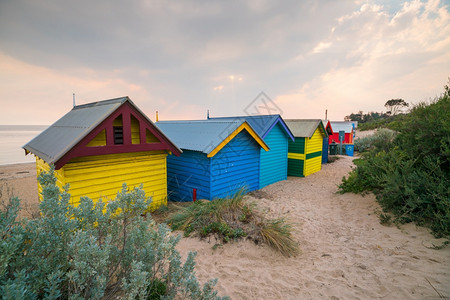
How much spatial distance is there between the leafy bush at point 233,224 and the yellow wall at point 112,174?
1259 mm

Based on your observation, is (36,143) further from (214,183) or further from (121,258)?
(121,258)

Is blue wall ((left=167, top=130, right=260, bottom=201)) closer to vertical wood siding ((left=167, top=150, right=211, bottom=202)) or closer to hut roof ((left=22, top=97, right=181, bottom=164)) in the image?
vertical wood siding ((left=167, top=150, right=211, bottom=202))

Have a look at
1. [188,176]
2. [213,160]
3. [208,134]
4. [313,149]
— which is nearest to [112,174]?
[188,176]

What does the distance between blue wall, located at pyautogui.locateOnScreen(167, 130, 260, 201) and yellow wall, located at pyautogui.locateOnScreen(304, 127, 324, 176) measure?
5224 mm

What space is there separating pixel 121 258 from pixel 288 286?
2.84 m

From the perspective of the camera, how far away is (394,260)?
467 cm

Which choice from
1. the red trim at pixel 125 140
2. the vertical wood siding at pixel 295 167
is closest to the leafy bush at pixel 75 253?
the red trim at pixel 125 140

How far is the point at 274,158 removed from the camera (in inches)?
480

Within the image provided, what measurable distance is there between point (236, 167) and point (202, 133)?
198 cm

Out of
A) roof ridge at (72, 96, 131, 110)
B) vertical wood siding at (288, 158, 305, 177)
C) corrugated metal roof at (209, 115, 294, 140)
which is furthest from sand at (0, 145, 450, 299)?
vertical wood siding at (288, 158, 305, 177)

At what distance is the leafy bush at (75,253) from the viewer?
200cm

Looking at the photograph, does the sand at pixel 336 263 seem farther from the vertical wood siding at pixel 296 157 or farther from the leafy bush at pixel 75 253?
the vertical wood siding at pixel 296 157

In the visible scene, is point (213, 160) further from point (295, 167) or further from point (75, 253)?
point (295, 167)

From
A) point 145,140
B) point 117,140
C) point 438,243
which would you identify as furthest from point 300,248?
point 117,140
